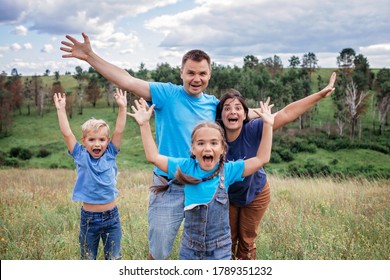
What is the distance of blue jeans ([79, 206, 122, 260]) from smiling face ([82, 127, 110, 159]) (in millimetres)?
611

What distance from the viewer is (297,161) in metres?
42.5

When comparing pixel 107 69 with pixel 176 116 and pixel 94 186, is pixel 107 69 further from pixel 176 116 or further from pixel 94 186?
pixel 94 186

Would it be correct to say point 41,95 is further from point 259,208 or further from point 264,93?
point 259,208

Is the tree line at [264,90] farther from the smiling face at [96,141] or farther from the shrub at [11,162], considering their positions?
the smiling face at [96,141]

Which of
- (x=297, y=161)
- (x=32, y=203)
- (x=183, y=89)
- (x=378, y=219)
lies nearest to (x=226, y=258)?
(x=183, y=89)

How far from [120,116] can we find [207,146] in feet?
4.07

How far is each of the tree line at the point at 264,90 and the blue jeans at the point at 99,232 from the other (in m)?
45.7

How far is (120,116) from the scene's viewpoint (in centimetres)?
394

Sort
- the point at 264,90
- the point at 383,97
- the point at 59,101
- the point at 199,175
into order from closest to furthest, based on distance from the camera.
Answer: the point at 199,175 → the point at 59,101 → the point at 383,97 → the point at 264,90

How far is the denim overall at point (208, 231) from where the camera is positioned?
3211mm

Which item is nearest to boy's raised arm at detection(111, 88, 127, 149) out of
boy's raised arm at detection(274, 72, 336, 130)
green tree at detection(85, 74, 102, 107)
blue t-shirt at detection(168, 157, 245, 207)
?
blue t-shirt at detection(168, 157, 245, 207)

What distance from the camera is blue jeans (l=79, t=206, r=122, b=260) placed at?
3926 millimetres

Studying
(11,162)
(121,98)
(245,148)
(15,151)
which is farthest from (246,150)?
(15,151)

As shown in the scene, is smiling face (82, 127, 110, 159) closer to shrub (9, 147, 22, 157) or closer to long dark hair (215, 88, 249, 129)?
long dark hair (215, 88, 249, 129)
